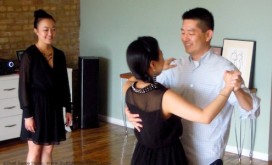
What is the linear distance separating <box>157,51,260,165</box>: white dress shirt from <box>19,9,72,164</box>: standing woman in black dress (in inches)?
56.5

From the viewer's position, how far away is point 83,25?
6.05 meters

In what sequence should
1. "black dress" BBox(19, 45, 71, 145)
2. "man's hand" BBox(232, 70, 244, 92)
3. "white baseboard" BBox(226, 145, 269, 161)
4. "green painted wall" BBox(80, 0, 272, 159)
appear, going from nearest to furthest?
"man's hand" BBox(232, 70, 244, 92), "black dress" BBox(19, 45, 71, 145), "green painted wall" BBox(80, 0, 272, 159), "white baseboard" BBox(226, 145, 269, 161)

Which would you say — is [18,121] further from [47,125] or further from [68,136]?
[47,125]

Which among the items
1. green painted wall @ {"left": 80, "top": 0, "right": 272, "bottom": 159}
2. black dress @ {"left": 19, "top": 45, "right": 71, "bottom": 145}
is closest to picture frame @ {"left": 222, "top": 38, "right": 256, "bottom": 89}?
green painted wall @ {"left": 80, "top": 0, "right": 272, "bottom": 159}

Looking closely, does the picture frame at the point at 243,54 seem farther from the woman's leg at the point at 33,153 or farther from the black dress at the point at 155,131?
the black dress at the point at 155,131

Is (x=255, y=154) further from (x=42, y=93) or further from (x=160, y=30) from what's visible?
(x=42, y=93)

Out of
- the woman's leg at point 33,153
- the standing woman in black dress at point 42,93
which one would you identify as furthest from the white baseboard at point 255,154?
the woman's leg at point 33,153

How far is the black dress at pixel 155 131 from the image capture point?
6.51 feet

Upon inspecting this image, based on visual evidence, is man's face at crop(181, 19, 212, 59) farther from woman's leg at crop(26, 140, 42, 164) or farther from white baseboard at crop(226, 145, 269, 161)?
white baseboard at crop(226, 145, 269, 161)

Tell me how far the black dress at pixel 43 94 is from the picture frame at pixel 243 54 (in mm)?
1847

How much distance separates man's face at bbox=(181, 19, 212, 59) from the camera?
2266mm

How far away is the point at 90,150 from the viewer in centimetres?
475

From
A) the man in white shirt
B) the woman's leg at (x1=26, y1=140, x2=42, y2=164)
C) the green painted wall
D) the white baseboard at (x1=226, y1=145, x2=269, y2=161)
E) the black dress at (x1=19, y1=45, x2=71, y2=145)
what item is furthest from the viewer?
the white baseboard at (x1=226, y1=145, x2=269, y2=161)

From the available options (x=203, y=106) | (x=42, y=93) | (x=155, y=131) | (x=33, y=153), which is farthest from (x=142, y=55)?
(x=33, y=153)
